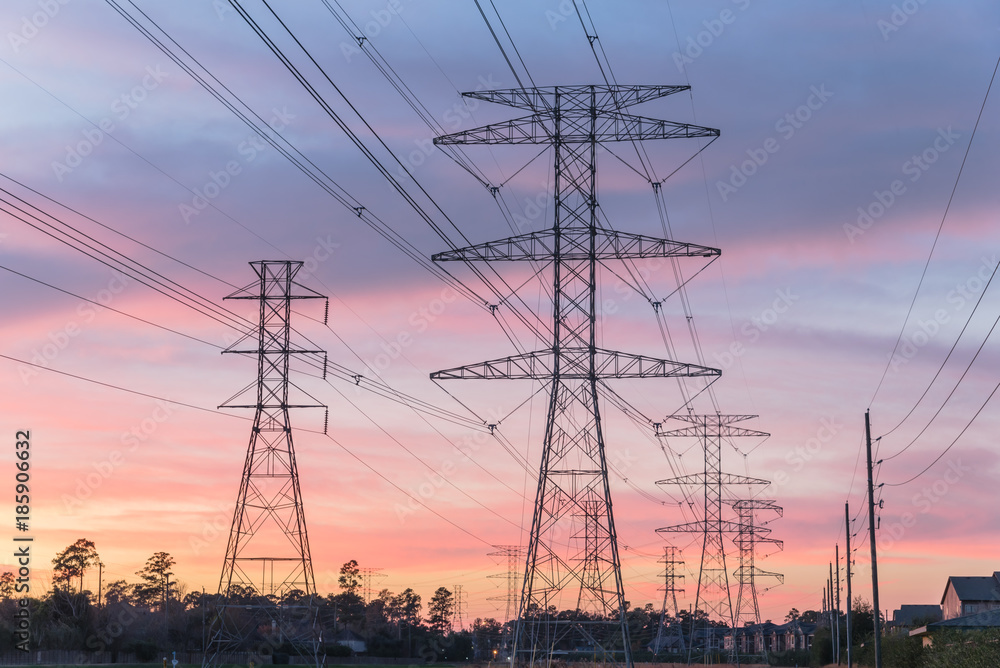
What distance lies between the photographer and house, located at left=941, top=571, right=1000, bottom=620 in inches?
5084

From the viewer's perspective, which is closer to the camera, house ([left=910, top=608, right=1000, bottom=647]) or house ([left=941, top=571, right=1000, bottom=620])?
house ([left=910, top=608, right=1000, bottom=647])

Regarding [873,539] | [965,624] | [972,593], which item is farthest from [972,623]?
[972,593]

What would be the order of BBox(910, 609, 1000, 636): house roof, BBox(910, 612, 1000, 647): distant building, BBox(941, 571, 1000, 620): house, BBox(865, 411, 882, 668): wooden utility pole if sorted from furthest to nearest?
BBox(941, 571, 1000, 620): house
BBox(910, 612, 1000, 647): distant building
BBox(910, 609, 1000, 636): house roof
BBox(865, 411, 882, 668): wooden utility pole

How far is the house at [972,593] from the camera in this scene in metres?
129

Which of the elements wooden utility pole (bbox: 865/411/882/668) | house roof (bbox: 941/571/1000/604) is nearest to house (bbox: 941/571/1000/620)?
house roof (bbox: 941/571/1000/604)

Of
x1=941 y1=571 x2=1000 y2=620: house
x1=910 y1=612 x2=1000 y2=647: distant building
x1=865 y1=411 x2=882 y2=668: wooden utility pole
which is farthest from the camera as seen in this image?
x1=941 y1=571 x2=1000 y2=620: house

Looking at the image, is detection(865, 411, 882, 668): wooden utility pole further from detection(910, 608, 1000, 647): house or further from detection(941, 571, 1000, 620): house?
detection(941, 571, 1000, 620): house

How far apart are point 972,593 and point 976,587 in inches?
68.8

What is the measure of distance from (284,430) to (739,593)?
225 ft

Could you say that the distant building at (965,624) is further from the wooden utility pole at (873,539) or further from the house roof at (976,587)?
the house roof at (976,587)

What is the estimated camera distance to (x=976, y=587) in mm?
134250

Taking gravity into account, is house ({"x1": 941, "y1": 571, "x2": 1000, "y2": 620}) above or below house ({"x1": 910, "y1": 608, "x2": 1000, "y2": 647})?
above

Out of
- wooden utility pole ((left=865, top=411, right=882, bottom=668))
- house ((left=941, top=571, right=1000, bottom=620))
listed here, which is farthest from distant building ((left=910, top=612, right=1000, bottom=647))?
house ((left=941, top=571, right=1000, bottom=620))

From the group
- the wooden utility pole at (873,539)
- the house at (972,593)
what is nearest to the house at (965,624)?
the wooden utility pole at (873,539)
